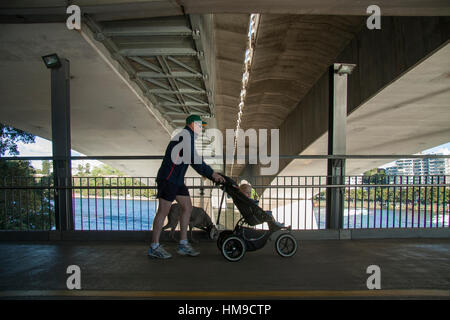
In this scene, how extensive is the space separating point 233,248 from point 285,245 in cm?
A: 80

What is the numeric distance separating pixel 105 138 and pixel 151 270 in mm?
14964

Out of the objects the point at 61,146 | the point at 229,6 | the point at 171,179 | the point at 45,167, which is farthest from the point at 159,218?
the point at 45,167

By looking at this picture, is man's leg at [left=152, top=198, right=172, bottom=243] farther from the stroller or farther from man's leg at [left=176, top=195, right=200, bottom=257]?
the stroller

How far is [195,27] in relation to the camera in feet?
19.9

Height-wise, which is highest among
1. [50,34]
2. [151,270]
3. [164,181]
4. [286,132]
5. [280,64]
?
[280,64]

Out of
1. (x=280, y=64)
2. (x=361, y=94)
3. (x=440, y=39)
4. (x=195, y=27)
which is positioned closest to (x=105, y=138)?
(x=280, y=64)

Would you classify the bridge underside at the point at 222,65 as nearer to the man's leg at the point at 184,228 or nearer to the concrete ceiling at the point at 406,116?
the concrete ceiling at the point at 406,116

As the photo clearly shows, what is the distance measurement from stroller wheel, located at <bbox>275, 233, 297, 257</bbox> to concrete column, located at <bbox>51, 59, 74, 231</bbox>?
384 cm

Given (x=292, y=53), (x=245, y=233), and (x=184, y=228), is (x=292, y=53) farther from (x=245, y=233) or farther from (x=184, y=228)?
(x=184, y=228)

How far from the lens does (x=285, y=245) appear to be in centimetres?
417

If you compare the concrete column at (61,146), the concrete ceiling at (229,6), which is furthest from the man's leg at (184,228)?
the concrete ceiling at (229,6)

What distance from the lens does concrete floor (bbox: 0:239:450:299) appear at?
2.88 meters

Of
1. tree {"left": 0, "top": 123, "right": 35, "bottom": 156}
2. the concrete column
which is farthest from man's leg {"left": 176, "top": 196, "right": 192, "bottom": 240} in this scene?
tree {"left": 0, "top": 123, "right": 35, "bottom": 156}
